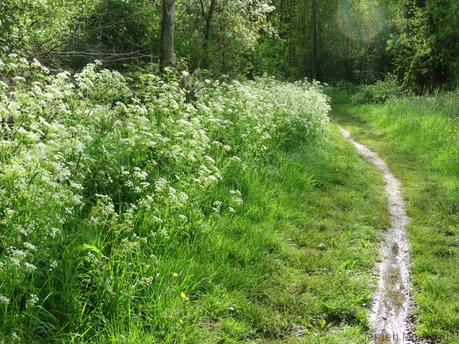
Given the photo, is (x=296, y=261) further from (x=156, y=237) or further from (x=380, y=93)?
(x=380, y=93)

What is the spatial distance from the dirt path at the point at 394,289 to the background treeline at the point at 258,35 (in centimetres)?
Result: 576

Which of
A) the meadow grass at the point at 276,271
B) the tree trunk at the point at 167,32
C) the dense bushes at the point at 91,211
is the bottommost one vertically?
the meadow grass at the point at 276,271

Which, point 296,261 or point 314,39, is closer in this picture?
point 296,261

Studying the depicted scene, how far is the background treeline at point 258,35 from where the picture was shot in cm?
997

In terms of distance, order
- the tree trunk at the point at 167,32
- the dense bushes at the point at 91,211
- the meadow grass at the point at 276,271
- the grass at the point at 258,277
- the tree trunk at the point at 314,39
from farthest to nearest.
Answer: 1. the tree trunk at the point at 314,39
2. the tree trunk at the point at 167,32
3. the meadow grass at the point at 276,271
4. the grass at the point at 258,277
5. the dense bushes at the point at 91,211

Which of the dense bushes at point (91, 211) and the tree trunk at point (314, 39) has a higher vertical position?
the tree trunk at point (314, 39)

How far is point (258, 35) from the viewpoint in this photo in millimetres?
18797

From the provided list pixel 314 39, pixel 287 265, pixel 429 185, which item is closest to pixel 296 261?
pixel 287 265

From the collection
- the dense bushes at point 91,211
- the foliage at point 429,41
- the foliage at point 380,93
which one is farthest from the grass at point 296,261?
the foliage at point 429,41

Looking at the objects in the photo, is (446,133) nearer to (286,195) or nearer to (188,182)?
(286,195)

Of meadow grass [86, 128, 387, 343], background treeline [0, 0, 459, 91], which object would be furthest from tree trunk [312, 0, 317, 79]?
meadow grass [86, 128, 387, 343]

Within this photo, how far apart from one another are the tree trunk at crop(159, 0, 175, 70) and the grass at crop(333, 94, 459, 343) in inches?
209

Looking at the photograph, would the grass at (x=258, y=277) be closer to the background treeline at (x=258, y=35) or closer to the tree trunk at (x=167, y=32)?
the tree trunk at (x=167, y=32)

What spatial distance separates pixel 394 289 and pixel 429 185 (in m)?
4.23
